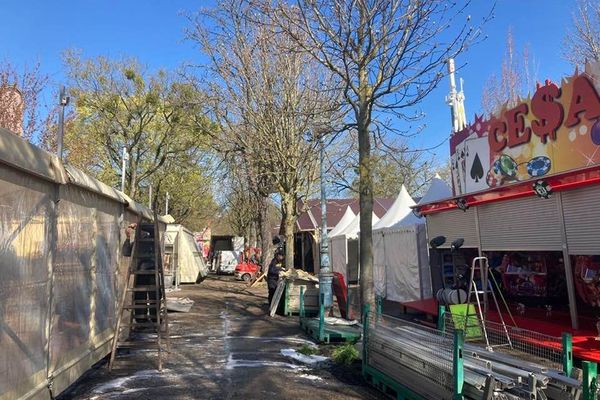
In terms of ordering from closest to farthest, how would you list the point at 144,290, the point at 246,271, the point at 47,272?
the point at 47,272 → the point at 144,290 → the point at 246,271

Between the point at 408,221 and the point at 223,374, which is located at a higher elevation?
the point at 408,221

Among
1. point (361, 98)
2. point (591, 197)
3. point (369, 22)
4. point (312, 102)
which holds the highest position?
point (312, 102)

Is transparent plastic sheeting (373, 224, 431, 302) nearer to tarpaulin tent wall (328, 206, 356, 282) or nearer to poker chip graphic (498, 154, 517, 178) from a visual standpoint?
poker chip graphic (498, 154, 517, 178)

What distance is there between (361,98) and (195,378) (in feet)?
16.8

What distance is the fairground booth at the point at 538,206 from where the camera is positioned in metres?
8.63

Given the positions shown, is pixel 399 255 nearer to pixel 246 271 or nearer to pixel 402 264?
pixel 402 264

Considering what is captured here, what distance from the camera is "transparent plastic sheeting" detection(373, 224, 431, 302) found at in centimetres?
1480

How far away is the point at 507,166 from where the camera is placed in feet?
36.1

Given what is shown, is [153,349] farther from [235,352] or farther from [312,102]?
[312,102]

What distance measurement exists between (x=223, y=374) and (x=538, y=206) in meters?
6.44

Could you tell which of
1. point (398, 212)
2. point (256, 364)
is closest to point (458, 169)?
point (398, 212)

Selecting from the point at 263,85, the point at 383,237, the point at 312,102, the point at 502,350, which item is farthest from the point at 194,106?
A: the point at 502,350

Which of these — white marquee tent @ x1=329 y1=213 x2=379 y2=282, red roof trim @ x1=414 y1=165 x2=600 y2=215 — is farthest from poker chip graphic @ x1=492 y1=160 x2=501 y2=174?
white marquee tent @ x1=329 y1=213 x2=379 y2=282

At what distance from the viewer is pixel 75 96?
24.9 metres
